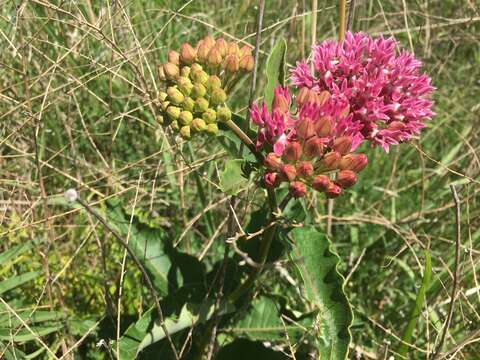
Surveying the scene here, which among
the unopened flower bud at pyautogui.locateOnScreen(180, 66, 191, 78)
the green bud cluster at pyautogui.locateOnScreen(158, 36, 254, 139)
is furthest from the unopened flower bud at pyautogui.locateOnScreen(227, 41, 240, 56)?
the unopened flower bud at pyautogui.locateOnScreen(180, 66, 191, 78)

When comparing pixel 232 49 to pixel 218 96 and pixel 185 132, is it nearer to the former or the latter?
pixel 218 96

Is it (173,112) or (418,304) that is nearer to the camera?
(173,112)

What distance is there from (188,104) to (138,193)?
1.07m

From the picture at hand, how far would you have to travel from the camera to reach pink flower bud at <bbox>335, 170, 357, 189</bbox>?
1517 mm

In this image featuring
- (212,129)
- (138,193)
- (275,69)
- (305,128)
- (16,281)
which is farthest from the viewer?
(138,193)

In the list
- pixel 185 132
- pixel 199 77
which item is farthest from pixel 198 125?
pixel 199 77

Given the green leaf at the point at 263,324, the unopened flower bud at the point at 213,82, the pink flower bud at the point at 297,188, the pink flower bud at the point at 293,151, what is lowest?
the green leaf at the point at 263,324

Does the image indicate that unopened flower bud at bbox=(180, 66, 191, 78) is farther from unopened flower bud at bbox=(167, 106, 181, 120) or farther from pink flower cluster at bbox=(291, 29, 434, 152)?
pink flower cluster at bbox=(291, 29, 434, 152)

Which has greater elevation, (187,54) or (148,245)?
(187,54)

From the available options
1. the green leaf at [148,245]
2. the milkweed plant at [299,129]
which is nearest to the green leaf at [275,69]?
the milkweed plant at [299,129]

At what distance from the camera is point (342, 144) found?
150 centimetres

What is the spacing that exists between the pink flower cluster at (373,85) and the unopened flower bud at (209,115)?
0.30 metres

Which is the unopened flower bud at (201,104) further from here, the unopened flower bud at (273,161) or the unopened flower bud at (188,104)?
the unopened flower bud at (273,161)

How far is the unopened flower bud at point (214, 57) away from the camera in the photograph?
1608mm
